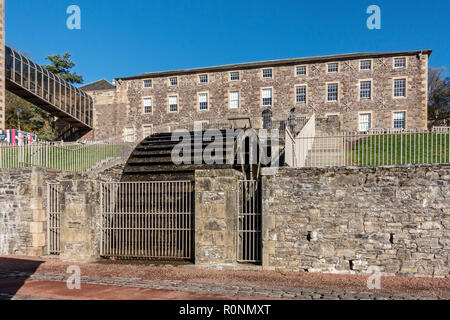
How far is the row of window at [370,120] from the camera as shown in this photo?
30.2 meters

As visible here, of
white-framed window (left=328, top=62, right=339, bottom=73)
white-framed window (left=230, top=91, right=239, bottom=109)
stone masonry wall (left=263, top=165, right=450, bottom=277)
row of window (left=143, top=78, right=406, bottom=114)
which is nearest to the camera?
stone masonry wall (left=263, top=165, right=450, bottom=277)

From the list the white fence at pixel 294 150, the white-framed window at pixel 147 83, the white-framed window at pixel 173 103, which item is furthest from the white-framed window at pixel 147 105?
the white fence at pixel 294 150

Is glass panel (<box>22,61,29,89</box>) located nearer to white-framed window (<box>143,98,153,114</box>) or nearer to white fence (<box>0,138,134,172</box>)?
white-framed window (<box>143,98,153,114</box>)

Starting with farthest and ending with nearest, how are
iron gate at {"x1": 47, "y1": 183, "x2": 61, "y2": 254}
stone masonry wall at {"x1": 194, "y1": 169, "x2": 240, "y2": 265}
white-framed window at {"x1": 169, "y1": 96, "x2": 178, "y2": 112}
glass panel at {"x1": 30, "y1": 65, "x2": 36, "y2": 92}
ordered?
white-framed window at {"x1": 169, "y1": 96, "x2": 178, "y2": 112} → glass panel at {"x1": 30, "y1": 65, "x2": 36, "y2": 92} → iron gate at {"x1": 47, "y1": 183, "x2": 61, "y2": 254} → stone masonry wall at {"x1": 194, "y1": 169, "x2": 240, "y2": 265}

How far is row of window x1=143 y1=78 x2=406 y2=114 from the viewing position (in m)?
30.4

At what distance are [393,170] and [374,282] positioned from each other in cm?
270

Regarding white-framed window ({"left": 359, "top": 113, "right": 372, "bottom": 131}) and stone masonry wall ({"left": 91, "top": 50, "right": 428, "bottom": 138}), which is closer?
stone masonry wall ({"left": 91, "top": 50, "right": 428, "bottom": 138})

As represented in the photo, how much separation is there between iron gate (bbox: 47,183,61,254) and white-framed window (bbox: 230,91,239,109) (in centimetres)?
2413

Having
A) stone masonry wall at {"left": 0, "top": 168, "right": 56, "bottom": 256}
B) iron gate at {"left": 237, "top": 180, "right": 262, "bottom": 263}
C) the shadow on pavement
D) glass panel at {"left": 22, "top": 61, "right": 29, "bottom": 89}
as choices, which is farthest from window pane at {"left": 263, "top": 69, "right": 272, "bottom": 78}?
the shadow on pavement

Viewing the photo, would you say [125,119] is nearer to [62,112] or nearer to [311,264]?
[62,112]

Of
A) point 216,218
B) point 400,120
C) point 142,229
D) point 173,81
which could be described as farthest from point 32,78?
point 400,120

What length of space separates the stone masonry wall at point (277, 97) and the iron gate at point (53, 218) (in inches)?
826

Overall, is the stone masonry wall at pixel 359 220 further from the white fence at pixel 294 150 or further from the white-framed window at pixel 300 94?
the white-framed window at pixel 300 94
